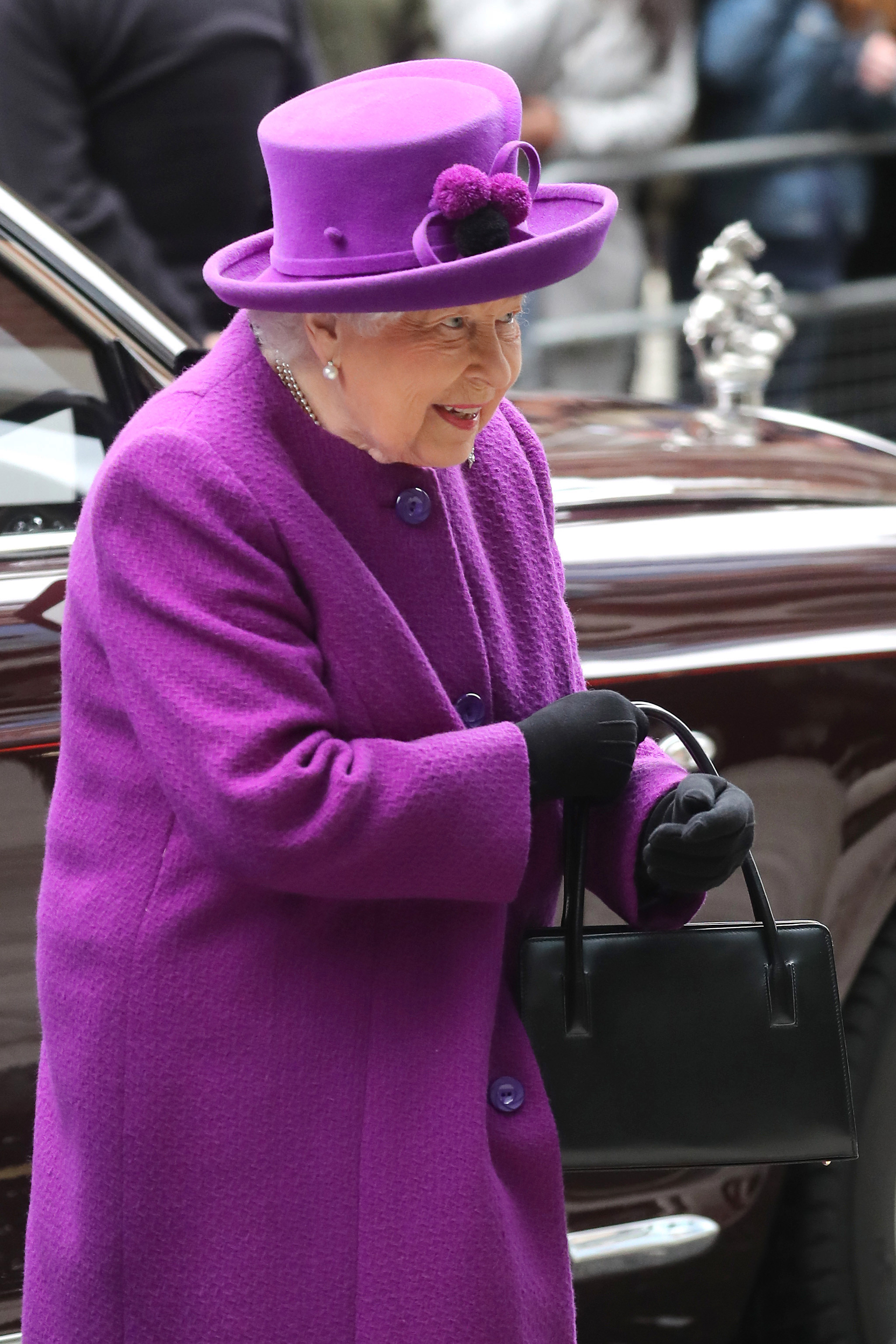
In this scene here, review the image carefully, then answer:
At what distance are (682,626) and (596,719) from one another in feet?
2.66

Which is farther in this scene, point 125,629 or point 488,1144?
point 488,1144

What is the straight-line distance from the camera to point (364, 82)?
1673 mm

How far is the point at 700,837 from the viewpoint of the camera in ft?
5.44

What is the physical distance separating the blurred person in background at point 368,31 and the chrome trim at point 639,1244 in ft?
12.2

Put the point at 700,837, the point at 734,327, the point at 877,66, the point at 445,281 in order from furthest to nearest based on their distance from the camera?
the point at 877,66, the point at 734,327, the point at 700,837, the point at 445,281

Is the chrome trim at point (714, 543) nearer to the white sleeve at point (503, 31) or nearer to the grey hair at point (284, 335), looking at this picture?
the grey hair at point (284, 335)

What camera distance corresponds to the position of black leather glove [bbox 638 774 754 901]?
1664 millimetres

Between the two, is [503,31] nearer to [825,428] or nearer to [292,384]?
[825,428]

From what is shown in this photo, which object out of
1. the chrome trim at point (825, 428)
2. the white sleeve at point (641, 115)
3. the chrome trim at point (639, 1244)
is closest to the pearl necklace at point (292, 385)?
the chrome trim at point (639, 1244)

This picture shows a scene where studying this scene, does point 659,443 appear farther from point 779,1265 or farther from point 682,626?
point 779,1265

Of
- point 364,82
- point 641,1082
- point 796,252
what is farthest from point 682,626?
point 796,252

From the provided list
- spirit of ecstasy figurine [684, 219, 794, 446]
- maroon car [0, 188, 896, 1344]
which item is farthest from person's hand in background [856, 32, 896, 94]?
maroon car [0, 188, 896, 1344]

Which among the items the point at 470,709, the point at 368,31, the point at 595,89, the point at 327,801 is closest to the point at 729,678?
the point at 470,709

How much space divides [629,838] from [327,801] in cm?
36
